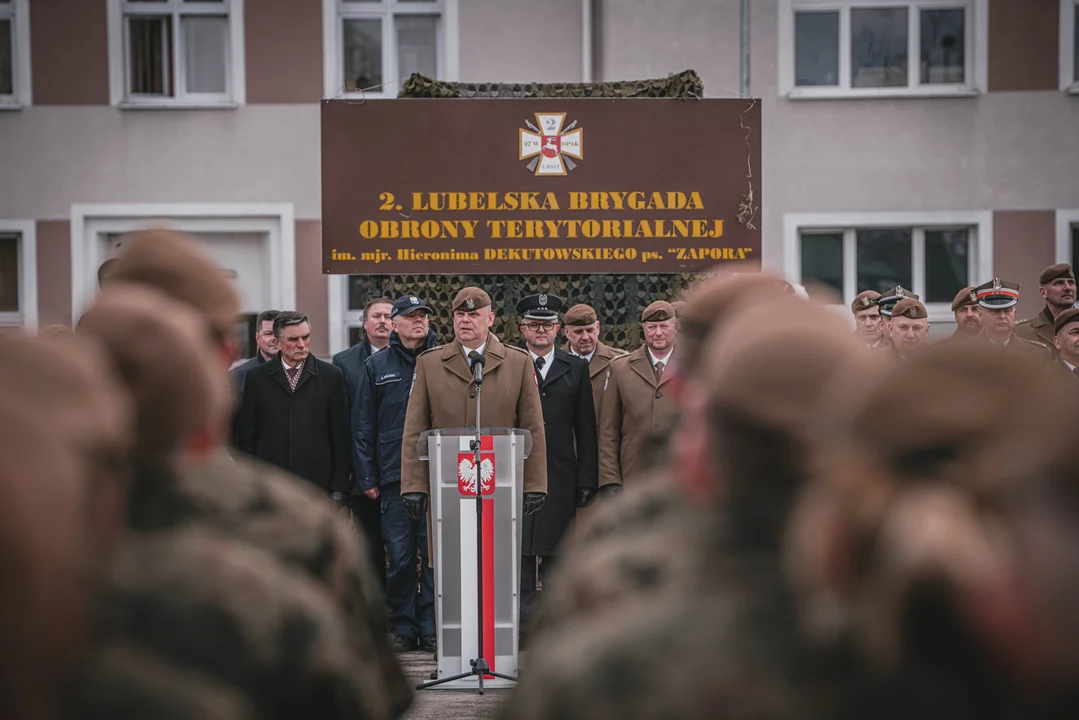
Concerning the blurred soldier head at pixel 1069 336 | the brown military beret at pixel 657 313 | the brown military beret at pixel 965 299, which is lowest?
the blurred soldier head at pixel 1069 336

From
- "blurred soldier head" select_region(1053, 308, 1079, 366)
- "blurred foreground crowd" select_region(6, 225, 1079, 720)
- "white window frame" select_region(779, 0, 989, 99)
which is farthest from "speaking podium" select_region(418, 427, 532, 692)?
"white window frame" select_region(779, 0, 989, 99)

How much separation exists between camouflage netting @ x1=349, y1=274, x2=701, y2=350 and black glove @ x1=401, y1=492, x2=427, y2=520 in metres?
3.14

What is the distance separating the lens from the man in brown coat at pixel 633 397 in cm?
839

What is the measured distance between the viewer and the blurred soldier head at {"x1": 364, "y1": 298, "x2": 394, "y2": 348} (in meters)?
9.42

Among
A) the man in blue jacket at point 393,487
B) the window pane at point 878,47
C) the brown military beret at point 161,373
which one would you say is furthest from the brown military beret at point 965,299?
the brown military beret at point 161,373

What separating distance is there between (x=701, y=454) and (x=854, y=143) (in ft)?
41.9

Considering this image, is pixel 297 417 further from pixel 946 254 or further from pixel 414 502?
pixel 946 254

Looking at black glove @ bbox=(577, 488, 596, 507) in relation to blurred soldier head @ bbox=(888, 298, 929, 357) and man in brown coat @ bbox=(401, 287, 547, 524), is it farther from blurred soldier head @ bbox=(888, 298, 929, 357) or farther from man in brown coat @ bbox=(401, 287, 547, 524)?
blurred soldier head @ bbox=(888, 298, 929, 357)

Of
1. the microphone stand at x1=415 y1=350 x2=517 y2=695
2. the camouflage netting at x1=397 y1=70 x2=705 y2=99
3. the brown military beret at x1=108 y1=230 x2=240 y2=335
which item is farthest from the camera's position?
the camouflage netting at x1=397 y1=70 x2=705 y2=99

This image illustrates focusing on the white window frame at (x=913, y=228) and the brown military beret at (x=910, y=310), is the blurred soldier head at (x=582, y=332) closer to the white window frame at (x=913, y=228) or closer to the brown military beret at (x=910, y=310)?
the brown military beret at (x=910, y=310)

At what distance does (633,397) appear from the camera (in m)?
8.44

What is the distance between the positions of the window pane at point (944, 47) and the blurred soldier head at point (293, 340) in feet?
29.4

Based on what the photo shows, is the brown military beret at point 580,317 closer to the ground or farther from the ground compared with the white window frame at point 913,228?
closer to the ground

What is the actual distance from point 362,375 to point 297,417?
0.51 metres
